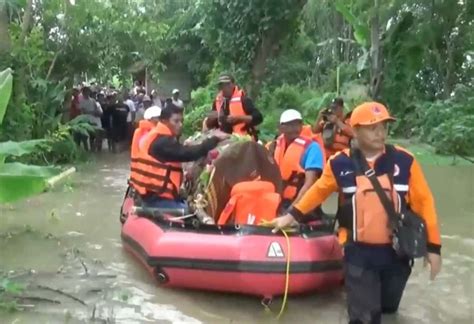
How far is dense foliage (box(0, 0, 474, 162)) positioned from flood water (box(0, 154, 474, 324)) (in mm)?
4868

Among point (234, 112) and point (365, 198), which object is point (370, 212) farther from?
point (234, 112)

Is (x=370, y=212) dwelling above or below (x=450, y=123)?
above

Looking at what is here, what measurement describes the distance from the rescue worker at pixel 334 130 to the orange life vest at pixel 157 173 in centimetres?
235

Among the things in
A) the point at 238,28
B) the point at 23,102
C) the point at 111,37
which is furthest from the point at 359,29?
the point at 23,102

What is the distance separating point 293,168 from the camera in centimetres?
726

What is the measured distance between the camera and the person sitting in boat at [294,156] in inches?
282

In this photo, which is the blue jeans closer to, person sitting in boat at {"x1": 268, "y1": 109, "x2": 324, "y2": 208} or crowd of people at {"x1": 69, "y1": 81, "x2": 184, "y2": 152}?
person sitting in boat at {"x1": 268, "y1": 109, "x2": 324, "y2": 208}

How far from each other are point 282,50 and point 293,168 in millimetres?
14374

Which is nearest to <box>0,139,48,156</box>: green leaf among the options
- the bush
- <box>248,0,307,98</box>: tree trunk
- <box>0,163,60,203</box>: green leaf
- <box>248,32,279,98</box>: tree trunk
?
A: <box>0,163,60,203</box>: green leaf

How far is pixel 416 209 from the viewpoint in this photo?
5168mm

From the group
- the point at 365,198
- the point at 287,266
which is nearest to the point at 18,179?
the point at 287,266

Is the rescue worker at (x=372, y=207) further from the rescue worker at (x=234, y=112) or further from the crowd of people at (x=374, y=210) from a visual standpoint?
the rescue worker at (x=234, y=112)

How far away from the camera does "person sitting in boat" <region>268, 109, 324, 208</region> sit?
716cm

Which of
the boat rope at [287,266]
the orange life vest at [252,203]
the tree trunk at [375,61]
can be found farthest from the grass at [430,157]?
the boat rope at [287,266]
